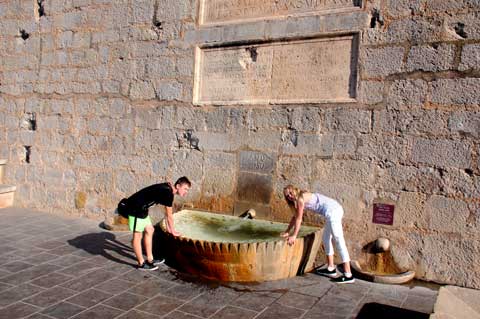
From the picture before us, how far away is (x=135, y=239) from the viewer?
4316mm

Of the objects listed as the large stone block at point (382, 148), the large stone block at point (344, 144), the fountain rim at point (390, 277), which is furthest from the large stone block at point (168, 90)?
the fountain rim at point (390, 277)

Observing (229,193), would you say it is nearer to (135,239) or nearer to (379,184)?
(135,239)

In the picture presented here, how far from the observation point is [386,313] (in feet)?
11.0

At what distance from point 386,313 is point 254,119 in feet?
8.60

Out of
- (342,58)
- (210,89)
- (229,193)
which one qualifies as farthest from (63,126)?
(342,58)

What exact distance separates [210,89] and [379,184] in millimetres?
2393

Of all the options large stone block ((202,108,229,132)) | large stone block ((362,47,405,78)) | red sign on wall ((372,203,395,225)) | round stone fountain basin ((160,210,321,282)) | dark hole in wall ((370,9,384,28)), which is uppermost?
dark hole in wall ((370,9,384,28))

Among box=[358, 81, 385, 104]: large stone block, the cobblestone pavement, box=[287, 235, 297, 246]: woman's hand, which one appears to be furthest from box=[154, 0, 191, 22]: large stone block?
box=[287, 235, 297, 246]: woman's hand

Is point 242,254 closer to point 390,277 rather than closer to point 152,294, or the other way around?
point 152,294

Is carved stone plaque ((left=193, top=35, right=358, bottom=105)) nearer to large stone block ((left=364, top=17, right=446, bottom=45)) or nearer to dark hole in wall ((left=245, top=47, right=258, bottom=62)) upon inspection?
dark hole in wall ((left=245, top=47, right=258, bottom=62))

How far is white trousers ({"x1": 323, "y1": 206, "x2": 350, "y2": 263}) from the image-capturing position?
4121 mm

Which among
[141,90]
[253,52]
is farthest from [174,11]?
[253,52]

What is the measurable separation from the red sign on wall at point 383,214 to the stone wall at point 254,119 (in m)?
0.07

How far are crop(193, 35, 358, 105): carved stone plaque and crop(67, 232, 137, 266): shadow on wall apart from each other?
202 centimetres
